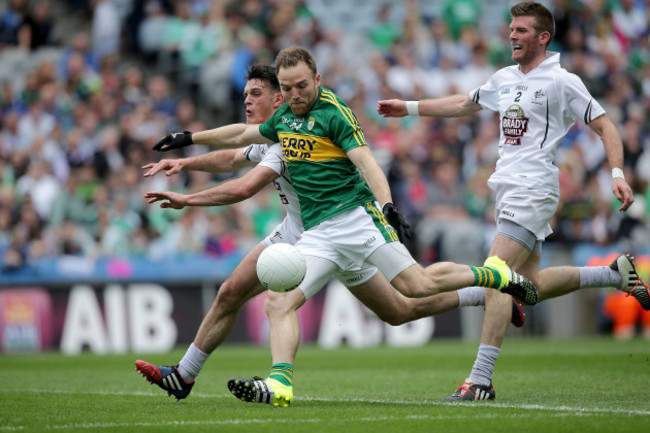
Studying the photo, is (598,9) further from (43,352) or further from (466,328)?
(43,352)

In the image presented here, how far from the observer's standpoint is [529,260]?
871 cm

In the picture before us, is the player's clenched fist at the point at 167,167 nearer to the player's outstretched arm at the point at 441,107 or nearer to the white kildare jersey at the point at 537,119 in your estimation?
the player's outstretched arm at the point at 441,107

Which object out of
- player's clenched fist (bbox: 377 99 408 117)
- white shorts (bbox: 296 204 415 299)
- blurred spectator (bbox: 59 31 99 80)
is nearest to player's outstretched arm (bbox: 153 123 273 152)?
white shorts (bbox: 296 204 415 299)

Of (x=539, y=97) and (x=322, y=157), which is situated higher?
(x=539, y=97)

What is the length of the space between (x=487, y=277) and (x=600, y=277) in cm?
188

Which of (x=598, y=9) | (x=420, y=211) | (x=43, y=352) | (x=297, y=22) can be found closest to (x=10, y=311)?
(x=43, y=352)

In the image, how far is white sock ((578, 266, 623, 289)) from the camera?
29.8ft

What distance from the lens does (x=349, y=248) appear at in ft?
25.2

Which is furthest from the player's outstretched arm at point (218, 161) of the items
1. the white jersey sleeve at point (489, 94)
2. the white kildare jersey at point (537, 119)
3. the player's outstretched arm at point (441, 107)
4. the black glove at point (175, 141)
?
the white kildare jersey at point (537, 119)

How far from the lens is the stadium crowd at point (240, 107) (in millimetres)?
17469

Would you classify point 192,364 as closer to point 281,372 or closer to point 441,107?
point 281,372

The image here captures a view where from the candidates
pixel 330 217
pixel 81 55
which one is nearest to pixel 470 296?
pixel 330 217

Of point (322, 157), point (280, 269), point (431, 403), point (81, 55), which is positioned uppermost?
point (81, 55)

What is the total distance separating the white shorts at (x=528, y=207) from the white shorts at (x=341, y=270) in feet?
4.23
